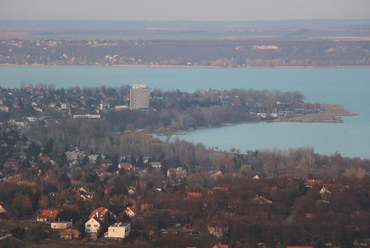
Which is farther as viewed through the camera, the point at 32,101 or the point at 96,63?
the point at 96,63

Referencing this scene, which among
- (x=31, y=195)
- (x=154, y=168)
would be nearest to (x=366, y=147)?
(x=154, y=168)

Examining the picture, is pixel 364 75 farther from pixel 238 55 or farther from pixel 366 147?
pixel 366 147

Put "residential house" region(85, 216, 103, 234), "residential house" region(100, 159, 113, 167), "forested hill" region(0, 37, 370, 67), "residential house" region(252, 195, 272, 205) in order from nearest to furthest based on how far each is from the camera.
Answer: "residential house" region(85, 216, 103, 234) < "residential house" region(252, 195, 272, 205) < "residential house" region(100, 159, 113, 167) < "forested hill" region(0, 37, 370, 67)

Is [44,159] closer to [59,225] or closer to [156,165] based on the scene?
[156,165]

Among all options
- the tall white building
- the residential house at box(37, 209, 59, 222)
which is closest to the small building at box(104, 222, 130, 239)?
the residential house at box(37, 209, 59, 222)

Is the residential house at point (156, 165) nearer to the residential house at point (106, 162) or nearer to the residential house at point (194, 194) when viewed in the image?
the residential house at point (106, 162)

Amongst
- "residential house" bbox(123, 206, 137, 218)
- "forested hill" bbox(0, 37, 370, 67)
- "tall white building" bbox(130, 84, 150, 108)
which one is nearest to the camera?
"residential house" bbox(123, 206, 137, 218)

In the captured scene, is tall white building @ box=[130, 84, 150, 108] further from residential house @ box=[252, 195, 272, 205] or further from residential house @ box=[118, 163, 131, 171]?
residential house @ box=[252, 195, 272, 205]
